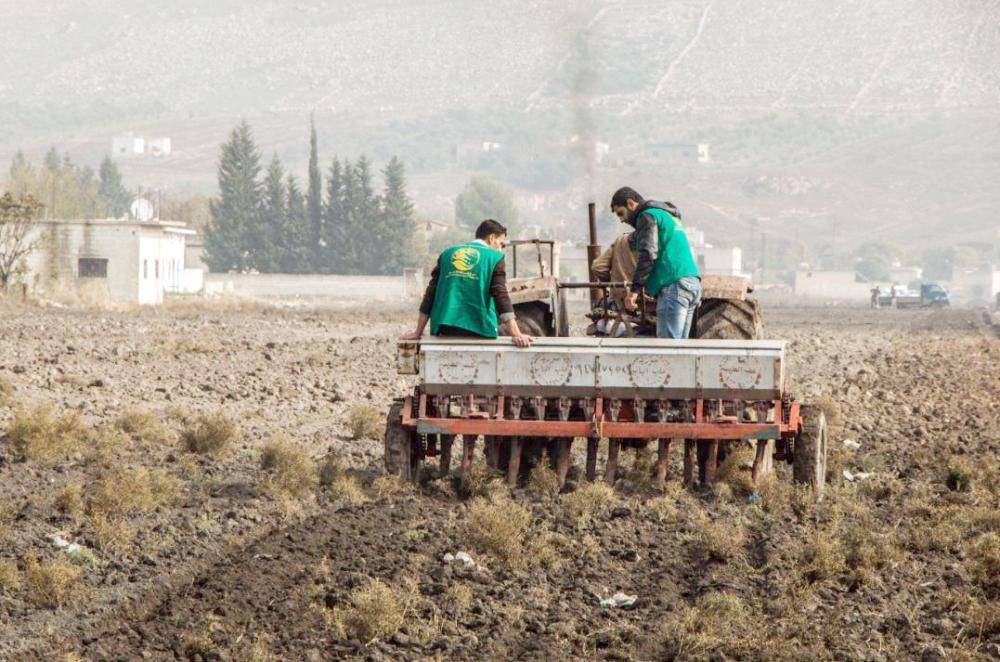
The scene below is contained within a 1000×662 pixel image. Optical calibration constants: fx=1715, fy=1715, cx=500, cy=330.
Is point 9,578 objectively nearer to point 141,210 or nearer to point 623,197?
point 623,197

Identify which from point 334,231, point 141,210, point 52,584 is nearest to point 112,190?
point 334,231

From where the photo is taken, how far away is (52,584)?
33.3 feet

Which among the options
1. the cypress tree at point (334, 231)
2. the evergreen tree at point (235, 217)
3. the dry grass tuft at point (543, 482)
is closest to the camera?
the dry grass tuft at point (543, 482)

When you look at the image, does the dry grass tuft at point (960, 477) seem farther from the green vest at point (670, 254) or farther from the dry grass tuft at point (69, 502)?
the dry grass tuft at point (69, 502)

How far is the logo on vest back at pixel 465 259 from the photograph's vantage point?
1331 cm

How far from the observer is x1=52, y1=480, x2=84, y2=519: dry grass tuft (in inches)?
498

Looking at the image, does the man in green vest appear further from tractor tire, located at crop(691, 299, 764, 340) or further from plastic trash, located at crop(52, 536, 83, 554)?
plastic trash, located at crop(52, 536, 83, 554)

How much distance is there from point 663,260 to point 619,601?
453 centimetres

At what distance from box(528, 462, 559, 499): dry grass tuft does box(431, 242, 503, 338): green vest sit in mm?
1126

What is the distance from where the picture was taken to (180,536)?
12.1 metres

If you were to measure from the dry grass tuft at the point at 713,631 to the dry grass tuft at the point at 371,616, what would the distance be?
1444 mm

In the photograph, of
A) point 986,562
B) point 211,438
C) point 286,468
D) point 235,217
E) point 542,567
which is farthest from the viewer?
point 235,217

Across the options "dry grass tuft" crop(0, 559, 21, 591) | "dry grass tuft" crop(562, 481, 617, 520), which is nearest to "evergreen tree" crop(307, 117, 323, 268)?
"dry grass tuft" crop(562, 481, 617, 520)

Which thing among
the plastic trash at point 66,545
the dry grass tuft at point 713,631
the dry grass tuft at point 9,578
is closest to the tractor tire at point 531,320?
the plastic trash at point 66,545
